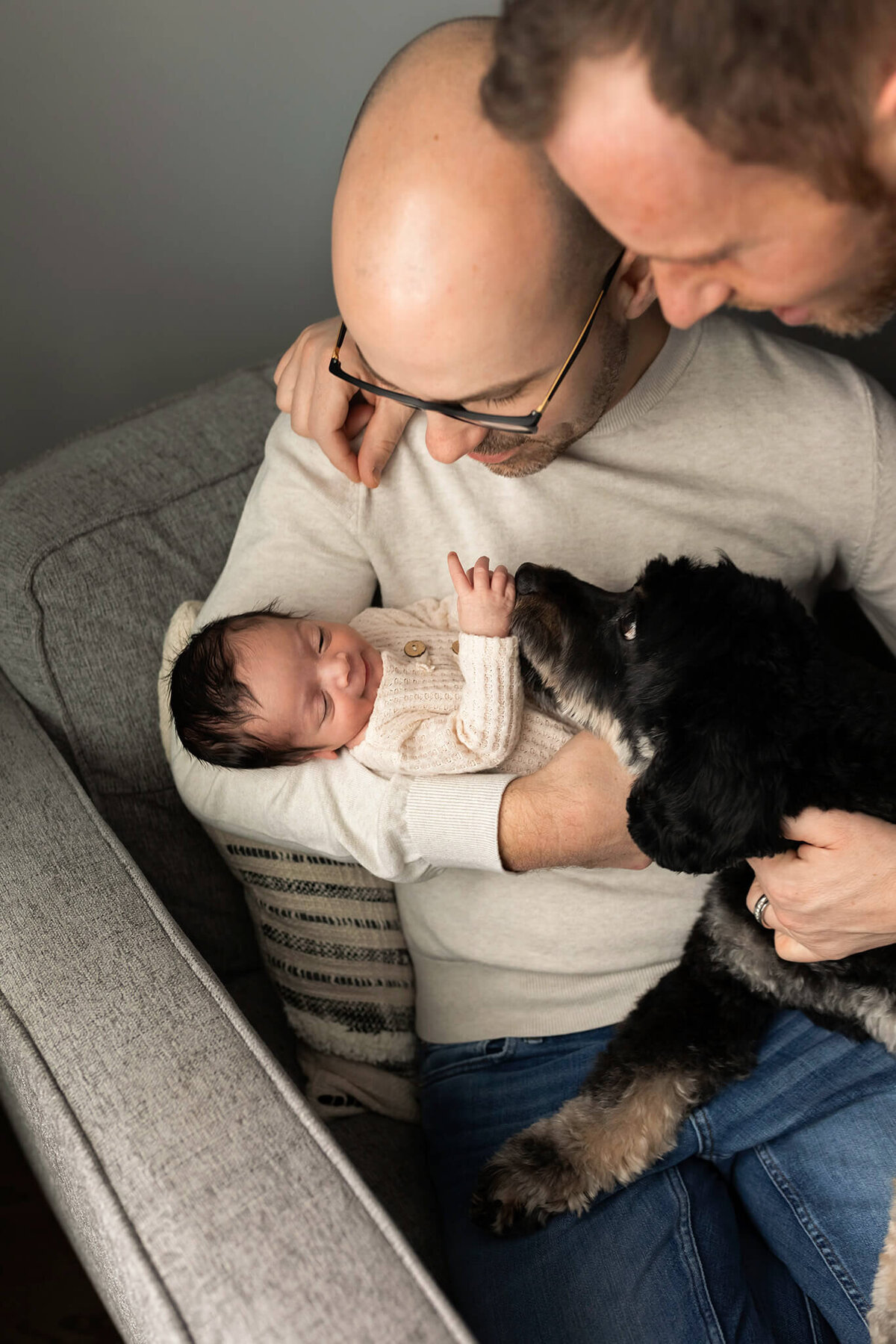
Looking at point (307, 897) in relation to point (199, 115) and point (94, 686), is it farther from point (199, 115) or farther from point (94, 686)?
point (199, 115)

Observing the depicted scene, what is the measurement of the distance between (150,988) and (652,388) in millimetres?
1127

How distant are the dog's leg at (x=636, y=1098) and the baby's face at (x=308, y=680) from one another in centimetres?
66

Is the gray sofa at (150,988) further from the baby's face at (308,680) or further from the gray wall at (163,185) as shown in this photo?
the gray wall at (163,185)

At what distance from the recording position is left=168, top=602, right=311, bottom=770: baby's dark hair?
57.4 inches

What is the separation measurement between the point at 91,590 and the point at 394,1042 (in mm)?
966

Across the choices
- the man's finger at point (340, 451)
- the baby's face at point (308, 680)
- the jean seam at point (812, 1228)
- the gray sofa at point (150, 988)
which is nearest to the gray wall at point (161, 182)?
the gray sofa at point (150, 988)

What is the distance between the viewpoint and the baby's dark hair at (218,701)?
57.4 inches

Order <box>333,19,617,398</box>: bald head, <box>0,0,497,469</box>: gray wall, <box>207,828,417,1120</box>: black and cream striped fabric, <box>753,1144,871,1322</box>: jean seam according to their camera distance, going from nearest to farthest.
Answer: <box>333,19,617,398</box>: bald head < <box>753,1144,871,1322</box>: jean seam < <box>207,828,417,1120</box>: black and cream striped fabric < <box>0,0,497,469</box>: gray wall

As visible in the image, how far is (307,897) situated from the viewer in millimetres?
1615

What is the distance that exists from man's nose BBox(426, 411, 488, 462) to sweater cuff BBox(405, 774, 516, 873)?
0.48 m

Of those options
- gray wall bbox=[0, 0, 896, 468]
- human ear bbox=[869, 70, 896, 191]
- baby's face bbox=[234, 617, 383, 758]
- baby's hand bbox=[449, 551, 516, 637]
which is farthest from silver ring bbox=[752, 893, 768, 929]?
gray wall bbox=[0, 0, 896, 468]

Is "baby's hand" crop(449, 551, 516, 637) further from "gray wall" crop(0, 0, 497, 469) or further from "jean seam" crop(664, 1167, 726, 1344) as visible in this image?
"gray wall" crop(0, 0, 497, 469)

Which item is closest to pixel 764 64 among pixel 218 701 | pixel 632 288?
pixel 632 288

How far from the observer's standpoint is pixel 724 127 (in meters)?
0.76
